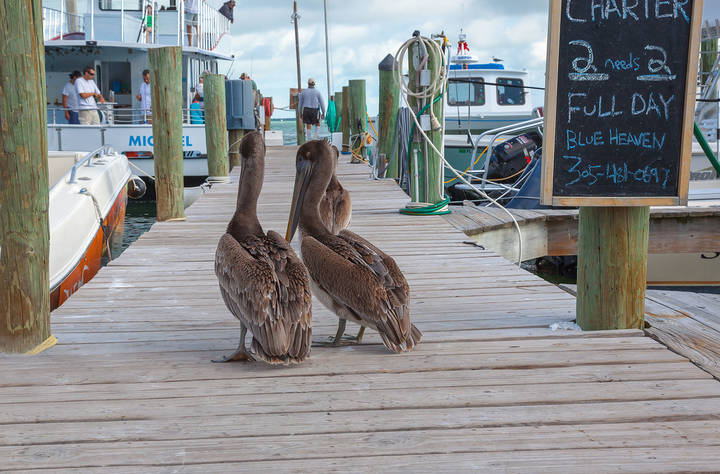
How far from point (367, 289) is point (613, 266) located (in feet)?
4.04

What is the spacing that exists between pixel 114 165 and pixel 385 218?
405 cm

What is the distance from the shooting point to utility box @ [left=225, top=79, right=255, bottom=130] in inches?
657

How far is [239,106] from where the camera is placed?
16750 mm

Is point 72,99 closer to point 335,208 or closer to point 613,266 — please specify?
point 335,208

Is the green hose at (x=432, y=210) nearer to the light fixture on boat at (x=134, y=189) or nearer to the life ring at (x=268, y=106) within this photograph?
the light fixture on boat at (x=134, y=189)

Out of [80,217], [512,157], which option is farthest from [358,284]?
[512,157]

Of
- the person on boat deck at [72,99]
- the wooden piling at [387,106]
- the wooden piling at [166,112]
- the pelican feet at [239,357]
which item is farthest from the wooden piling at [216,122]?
the pelican feet at [239,357]

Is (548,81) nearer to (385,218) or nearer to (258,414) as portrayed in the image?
(258,414)

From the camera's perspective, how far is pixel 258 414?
2861mm

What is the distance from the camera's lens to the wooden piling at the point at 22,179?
336cm

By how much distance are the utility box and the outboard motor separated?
621cm

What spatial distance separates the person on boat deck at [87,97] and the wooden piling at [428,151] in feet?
32.7

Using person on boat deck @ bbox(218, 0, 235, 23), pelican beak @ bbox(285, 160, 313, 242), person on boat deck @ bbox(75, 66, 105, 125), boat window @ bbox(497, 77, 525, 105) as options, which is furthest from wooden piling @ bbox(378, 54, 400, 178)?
person on boat deck @ bbox(218, 0, 235, 23)

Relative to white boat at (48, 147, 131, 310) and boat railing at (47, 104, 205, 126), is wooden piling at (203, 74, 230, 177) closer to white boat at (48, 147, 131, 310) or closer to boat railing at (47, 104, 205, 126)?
white boat at (48, 147, 131, 310)
